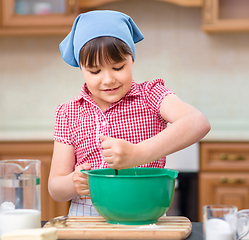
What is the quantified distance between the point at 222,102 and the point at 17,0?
1531mm

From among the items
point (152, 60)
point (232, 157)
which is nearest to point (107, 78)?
point (232, 157)

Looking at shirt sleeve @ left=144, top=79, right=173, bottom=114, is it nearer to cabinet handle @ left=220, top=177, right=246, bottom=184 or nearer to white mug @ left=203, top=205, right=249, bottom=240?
white mug @ left=203, top=205, right=249, bottom=240

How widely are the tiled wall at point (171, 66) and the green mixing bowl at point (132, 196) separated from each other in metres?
1.83

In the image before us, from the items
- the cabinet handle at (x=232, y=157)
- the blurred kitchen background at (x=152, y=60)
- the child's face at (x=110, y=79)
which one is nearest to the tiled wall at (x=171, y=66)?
the blurred kitchen background at (x=152, y=60)

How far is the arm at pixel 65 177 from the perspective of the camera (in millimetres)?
879

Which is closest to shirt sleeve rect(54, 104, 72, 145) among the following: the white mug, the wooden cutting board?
the wooden cutting board

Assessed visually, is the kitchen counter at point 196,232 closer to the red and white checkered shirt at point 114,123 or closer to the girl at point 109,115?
the girl at point 109,115

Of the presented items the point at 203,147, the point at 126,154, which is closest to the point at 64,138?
the point at 126,154

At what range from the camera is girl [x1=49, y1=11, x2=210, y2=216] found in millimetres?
803

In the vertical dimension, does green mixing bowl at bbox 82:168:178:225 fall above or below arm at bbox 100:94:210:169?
below

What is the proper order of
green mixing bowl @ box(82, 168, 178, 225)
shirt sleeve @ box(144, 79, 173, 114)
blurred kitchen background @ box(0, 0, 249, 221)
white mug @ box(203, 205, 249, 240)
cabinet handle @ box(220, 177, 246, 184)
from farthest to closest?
blurred kitchen background @ box(0, 0, 249, 221), cabinet handle @ box(220, 177, 246, 184), shirt sleeve @ box(144, 79, 173, 114), green mixing bowl @ box(82, 168, 178, 225), white mug @ box(203, 205, 249, 240)

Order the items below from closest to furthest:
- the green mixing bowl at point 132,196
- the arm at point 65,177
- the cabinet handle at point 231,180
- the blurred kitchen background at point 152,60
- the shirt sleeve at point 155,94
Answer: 1. the green mixing bowl at point 132,196
2. the arm at point 65,177
3. the shirt sleeve at point 155,94
4. the cabinet handle at point 231,180
5. the blurred kitchen background at point 152,60

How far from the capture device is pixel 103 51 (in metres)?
0.93

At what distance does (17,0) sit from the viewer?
2.36 meters
